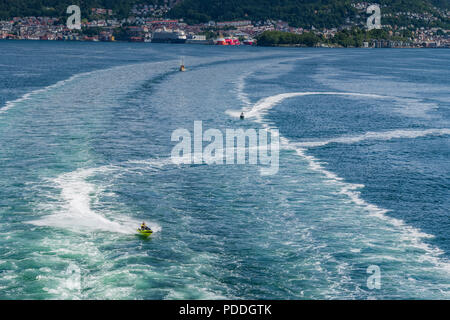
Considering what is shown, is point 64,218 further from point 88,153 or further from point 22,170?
point 88,153

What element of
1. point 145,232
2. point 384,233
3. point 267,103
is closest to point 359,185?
point 384,233

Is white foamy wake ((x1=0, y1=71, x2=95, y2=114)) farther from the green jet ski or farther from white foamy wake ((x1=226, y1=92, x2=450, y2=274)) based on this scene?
the green jet ski

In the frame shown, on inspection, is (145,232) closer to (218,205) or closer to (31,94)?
(218,205)

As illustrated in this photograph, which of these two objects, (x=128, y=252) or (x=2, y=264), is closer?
(x=2, y=264)

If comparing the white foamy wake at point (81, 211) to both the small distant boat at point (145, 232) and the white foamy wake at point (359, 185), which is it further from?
the white foamy wake at point (359, 185)

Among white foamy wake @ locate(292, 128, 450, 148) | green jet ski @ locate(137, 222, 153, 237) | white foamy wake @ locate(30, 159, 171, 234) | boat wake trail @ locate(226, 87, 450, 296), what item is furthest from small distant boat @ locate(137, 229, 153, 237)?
white foamy wake @ locate(292, 128, 450, 148)

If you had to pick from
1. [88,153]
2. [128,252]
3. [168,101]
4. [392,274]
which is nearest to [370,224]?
[392,274]

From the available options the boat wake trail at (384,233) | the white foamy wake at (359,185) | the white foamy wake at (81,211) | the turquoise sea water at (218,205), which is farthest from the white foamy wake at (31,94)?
the boat wake trail at (384,233)
